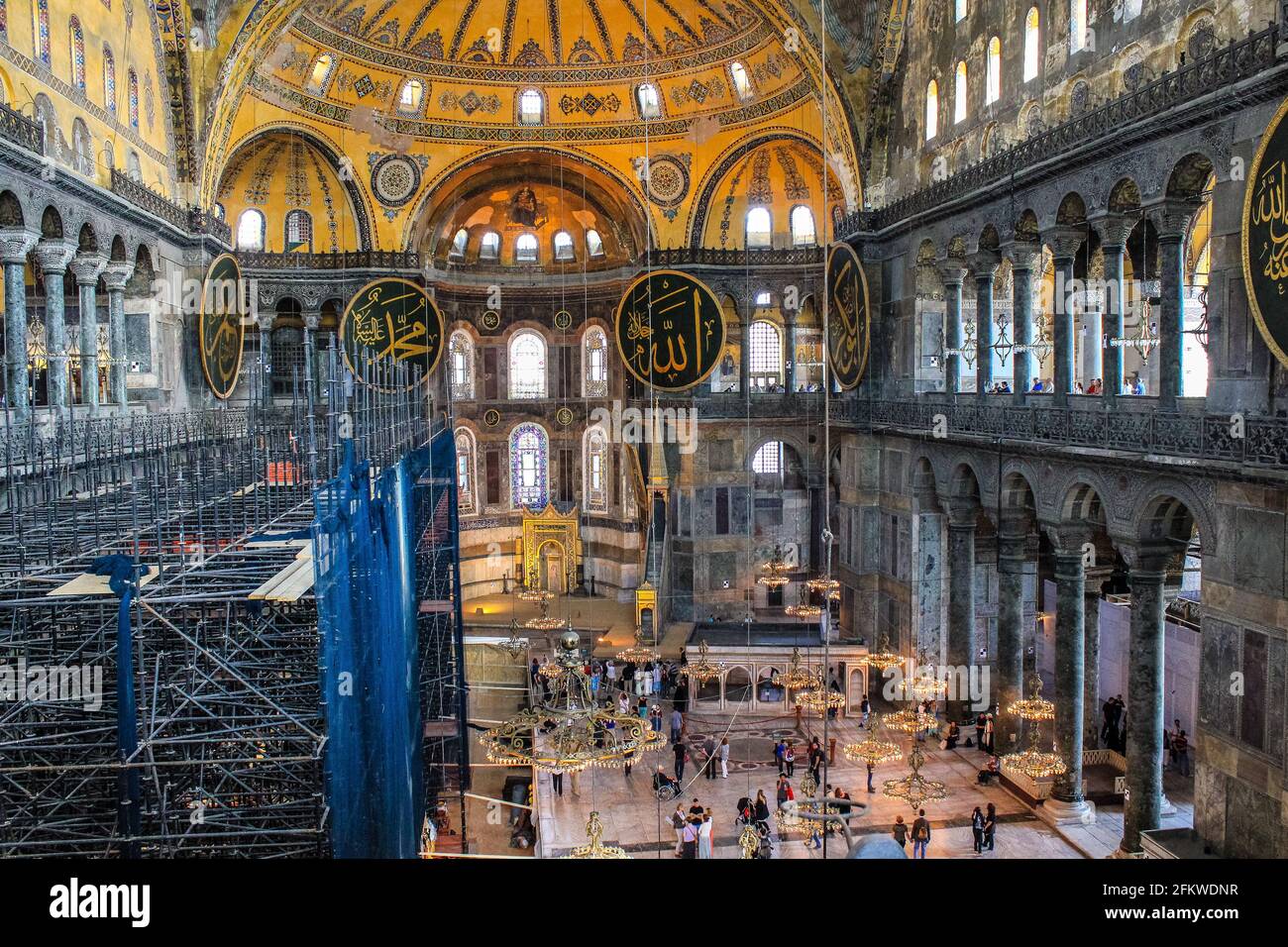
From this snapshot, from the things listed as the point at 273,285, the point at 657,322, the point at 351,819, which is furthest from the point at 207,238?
the point at 351,819

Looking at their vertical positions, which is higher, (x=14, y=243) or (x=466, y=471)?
(x=14, y=243)

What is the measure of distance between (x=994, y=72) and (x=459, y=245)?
1406cm

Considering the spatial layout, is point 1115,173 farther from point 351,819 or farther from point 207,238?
point 207,238

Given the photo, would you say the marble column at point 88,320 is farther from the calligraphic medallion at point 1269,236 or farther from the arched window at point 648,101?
the calligraphic medallion at point 1269,236

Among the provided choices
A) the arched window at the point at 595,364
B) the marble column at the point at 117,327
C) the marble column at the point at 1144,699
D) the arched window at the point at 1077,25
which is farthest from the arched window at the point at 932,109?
the marble column at the point at 117,327

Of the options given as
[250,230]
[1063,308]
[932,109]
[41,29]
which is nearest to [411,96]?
[250,230]

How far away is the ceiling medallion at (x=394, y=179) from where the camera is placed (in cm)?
2297

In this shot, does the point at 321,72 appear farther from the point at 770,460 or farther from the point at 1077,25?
the point at 1077,25

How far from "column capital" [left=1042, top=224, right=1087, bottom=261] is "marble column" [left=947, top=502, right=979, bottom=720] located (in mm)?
4373

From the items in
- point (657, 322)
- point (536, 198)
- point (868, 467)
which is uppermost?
point (536, 198)

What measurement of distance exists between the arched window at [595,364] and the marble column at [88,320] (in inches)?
505

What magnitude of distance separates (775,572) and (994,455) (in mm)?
5593

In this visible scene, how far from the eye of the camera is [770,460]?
2530 cm

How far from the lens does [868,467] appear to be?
65.9 ft
